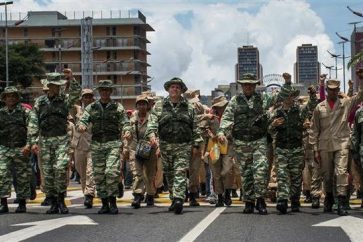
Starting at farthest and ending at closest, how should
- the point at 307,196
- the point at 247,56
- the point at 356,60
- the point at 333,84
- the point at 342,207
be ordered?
the point at 247,56 → the point at 356,60 → the point at 307,196 → the point at 333,84 → the point at 342,207

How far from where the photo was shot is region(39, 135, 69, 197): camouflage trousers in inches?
460

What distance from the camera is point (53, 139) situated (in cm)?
1178

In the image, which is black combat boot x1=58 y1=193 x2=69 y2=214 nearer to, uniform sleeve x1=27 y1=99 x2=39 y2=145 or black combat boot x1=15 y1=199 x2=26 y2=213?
black combat boot x1=15 y1=199 x2=26 y2=213

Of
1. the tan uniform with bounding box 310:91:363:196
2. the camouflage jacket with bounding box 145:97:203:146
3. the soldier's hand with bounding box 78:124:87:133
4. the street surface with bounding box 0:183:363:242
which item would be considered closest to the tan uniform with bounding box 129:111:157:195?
the street surface with bounding box 0:183:363:242

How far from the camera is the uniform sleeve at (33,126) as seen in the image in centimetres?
1169

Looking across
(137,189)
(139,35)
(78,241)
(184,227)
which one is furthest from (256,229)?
(139,35)

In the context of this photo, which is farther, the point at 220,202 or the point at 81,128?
the point at 220,202

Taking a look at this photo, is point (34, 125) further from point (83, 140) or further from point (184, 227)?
point (184, 227)

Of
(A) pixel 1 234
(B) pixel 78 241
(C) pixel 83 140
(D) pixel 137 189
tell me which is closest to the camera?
(B) pixel 78 241

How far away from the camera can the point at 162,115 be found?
1186 cm

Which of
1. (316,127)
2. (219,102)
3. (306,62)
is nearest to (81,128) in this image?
(219,102)

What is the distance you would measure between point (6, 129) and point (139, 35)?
110 m

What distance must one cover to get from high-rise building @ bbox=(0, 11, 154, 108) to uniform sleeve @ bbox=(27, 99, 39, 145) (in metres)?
105

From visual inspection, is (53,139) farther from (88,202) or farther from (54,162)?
(88,202)
